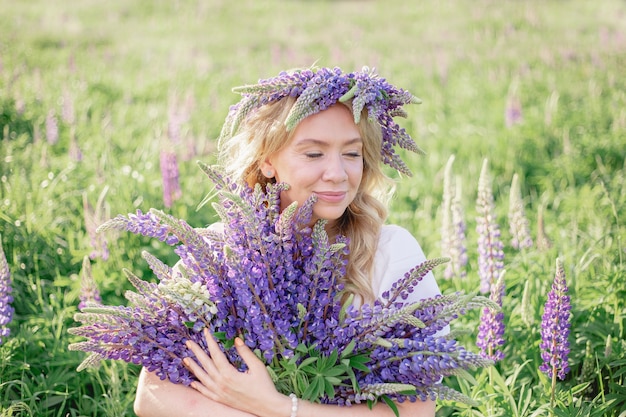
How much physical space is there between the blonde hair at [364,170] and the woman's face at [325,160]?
5cm

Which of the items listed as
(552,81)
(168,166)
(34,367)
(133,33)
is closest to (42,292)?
(34,367)

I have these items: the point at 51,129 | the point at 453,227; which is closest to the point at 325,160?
the point at 453,227

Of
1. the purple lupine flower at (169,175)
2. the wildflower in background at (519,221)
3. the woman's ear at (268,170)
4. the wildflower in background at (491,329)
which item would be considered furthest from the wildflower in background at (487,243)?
the purple lupine flower at (169,175)

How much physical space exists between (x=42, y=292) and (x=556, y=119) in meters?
5.07

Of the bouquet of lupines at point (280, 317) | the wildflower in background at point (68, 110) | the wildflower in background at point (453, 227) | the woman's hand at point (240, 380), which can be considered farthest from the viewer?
the wildflower in background at point (68, 110)

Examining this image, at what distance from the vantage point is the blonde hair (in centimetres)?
249

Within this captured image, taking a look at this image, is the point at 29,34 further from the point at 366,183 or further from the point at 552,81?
the point at 366,183

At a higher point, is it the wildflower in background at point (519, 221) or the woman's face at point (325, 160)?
the woman's face at point (325, 160)

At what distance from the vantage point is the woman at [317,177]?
2137mm

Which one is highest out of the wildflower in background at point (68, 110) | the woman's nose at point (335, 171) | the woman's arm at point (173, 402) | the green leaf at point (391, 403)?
the woman's nose at point (335, 171)

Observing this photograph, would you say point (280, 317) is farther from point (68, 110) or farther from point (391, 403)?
point (68, 110)

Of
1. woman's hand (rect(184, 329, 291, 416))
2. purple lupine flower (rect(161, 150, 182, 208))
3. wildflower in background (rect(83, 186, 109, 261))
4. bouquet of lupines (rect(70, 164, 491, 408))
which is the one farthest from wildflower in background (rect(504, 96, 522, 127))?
woman's hand (rect(184, 329, 291, 416))

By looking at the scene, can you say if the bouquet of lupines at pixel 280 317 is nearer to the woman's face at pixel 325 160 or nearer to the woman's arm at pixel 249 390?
the woman's arm at pixel 249 390

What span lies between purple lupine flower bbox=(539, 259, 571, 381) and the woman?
433mm
